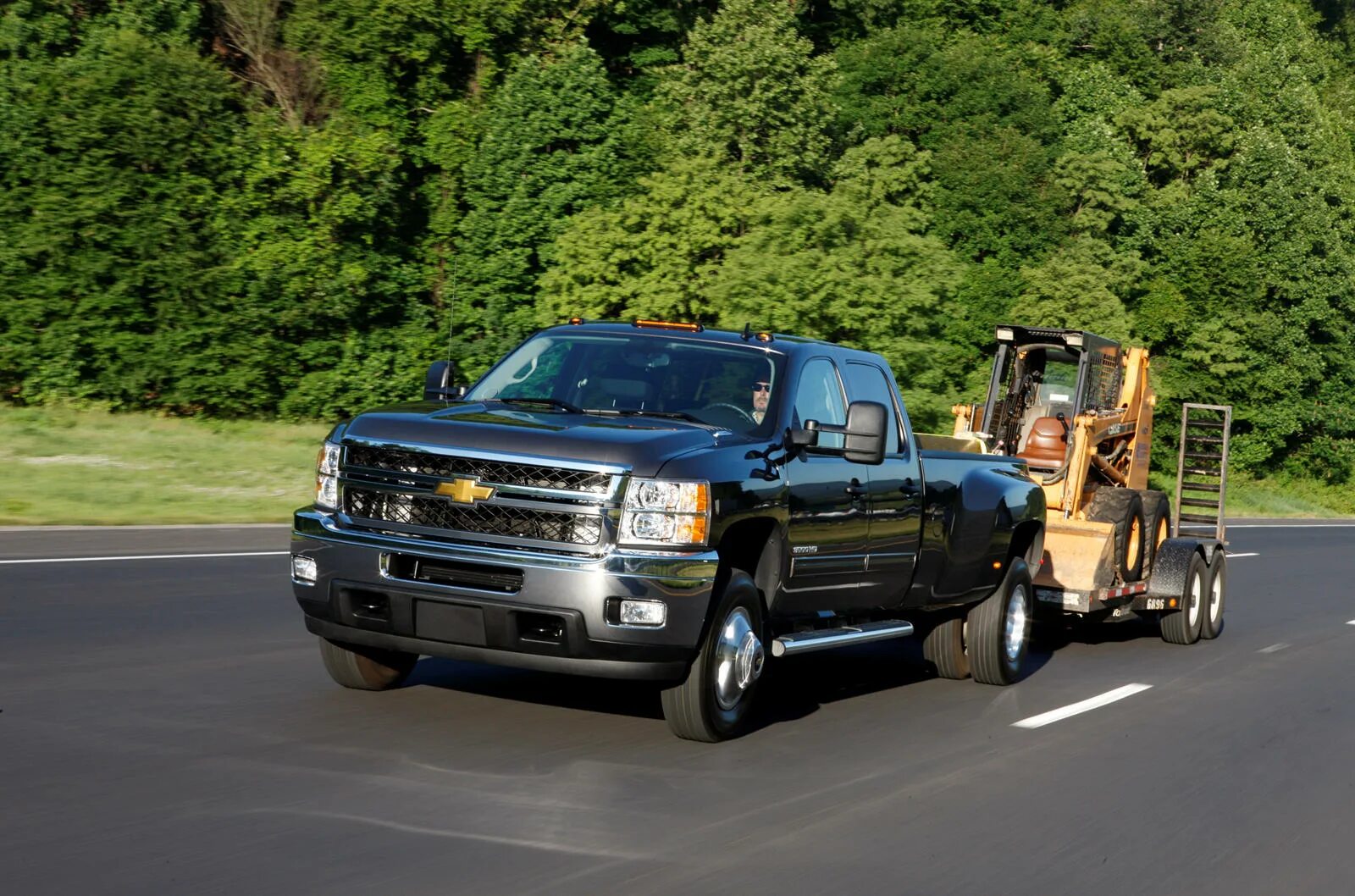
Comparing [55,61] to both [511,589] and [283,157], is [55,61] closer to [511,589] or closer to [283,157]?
[283,157]

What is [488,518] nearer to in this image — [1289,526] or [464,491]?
[464,491]

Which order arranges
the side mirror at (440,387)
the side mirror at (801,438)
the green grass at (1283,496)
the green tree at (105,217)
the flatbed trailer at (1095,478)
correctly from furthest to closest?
the green grass at (1283,496) → the green tree at (105,217) → the flatbed trailer at (1095,478) → the side mirror at (440,387) → the side mirror at (801,438)

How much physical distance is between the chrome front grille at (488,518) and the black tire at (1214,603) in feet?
31.5

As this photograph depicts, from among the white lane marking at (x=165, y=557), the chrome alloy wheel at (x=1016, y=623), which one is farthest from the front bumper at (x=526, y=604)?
the white lane marking at (x=165, y=557)

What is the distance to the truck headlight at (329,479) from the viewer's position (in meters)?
8.40

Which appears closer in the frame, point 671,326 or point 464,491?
point 464,491

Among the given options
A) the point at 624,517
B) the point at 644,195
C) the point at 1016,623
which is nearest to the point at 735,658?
the point at 624,517

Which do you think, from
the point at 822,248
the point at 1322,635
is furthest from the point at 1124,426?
the point at 822,248

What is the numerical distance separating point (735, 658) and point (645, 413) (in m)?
1.36

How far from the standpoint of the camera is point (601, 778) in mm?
7500

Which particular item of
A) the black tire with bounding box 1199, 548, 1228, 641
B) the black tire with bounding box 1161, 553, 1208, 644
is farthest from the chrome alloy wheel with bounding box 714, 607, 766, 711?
the black tire with bounding box 1199, 548, 1228, 641

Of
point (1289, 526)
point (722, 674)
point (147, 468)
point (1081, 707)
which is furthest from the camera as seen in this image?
point (1289, 526)

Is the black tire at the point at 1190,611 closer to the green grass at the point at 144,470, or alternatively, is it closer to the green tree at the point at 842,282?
the green grass at the point at 144,470

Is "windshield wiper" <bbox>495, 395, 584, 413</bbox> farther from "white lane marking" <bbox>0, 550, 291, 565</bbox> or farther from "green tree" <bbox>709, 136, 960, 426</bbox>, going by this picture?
"green tree" <bbox>709, 136, 960, 426</bbox>
